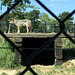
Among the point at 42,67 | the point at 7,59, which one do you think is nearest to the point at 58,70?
the point at 42,67

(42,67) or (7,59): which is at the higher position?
(7,59)

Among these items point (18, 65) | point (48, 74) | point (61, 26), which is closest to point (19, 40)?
point (18, 65)

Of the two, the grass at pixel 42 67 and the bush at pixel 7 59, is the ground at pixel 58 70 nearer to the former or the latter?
the grass at pixel 42 67

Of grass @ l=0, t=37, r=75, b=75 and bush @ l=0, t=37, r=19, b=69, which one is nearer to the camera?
grass @ l=0, t=37, r=75, b=75

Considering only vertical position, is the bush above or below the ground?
above

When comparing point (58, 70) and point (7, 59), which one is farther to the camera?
point (7, 59)

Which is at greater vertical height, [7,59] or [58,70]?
[7,59]

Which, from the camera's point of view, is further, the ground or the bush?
the bush

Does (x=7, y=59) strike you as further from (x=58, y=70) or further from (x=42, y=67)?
(x=58, y=70)

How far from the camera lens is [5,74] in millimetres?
6188

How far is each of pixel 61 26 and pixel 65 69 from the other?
21.1ft

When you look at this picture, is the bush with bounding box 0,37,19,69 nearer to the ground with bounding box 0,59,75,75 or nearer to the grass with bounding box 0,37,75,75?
the grass with bounding box 0,37,75,75

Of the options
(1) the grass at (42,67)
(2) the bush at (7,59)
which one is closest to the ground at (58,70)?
(1) the grass at (42,67)

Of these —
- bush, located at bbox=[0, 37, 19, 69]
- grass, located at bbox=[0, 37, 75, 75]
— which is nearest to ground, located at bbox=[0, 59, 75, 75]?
grass, located at bbox=[0, 37, 75, 75]
